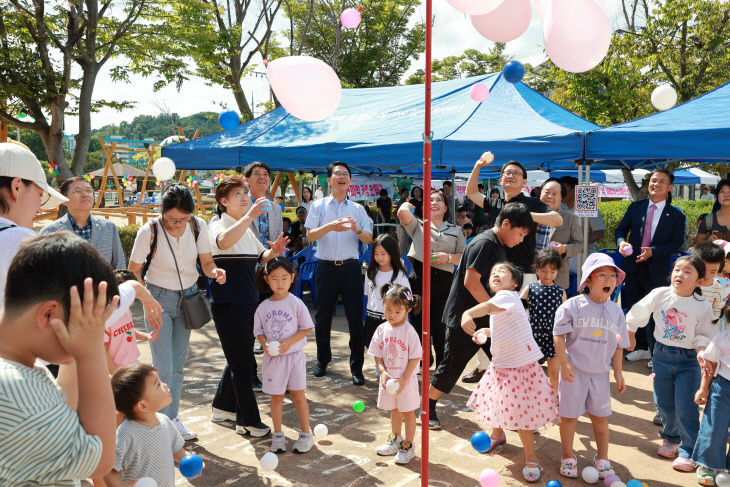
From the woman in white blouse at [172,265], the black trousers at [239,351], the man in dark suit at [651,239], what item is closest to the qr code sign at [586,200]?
the man in dark suit at [651,239]

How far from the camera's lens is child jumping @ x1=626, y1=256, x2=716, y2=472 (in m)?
3.60

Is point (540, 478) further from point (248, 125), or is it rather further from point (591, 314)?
point (248, 125)

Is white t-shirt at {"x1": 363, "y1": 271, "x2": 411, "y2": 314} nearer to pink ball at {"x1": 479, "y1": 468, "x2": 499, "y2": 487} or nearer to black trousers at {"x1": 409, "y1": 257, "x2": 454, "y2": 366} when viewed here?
black trousers at {"x1": 409, "y1": 257, "x2": 454, "y2": 366}

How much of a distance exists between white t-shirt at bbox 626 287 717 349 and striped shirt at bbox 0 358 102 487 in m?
3.31

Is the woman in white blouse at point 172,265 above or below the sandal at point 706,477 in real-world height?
above

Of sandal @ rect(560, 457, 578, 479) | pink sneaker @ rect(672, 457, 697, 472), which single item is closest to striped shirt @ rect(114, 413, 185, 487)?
sandal @ rect(560, 457, 578, 479)

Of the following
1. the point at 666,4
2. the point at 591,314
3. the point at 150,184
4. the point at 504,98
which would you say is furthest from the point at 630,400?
the point at 150,184

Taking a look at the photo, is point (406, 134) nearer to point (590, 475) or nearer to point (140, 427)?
point (590, 475)

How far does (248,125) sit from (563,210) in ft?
19.2

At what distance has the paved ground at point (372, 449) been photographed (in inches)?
136

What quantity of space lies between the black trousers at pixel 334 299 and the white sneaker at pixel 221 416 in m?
1.34

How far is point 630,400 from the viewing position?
491cm

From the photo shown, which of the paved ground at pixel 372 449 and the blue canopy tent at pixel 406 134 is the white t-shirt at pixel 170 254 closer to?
the paved ground at pixel 372 449

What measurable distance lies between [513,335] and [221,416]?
223 cm
